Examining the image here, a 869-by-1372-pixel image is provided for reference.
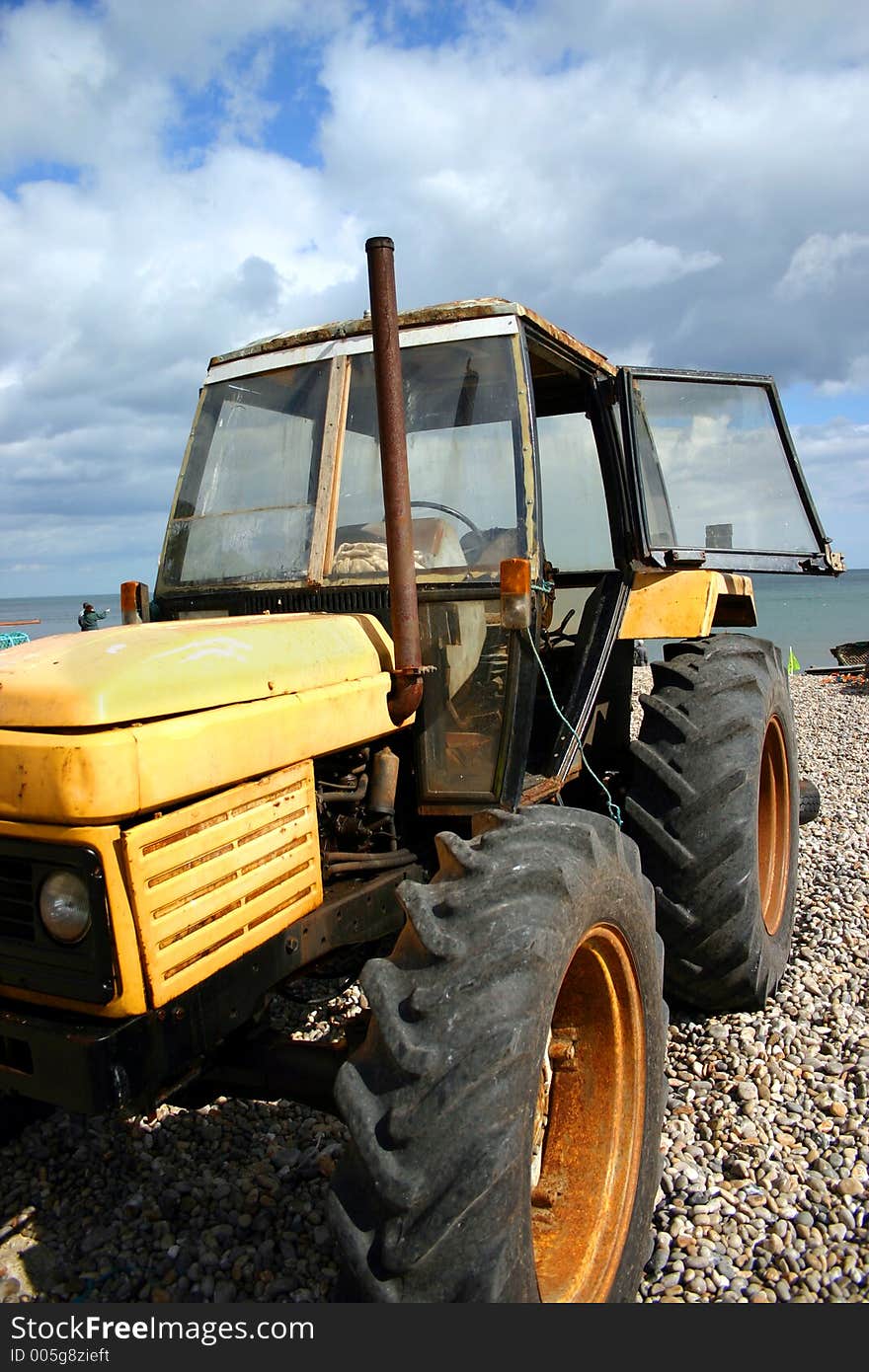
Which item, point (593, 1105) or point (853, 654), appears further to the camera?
point (853, 654)

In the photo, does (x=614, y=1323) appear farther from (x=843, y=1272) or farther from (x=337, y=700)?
(x=337, y=700)

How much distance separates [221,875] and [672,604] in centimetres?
255

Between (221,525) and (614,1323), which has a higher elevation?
(221,525)

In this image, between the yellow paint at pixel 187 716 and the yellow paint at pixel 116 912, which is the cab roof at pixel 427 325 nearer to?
the yellow paint at pixel 187 716

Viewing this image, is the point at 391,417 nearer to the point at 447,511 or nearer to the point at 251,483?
the point at 447,511

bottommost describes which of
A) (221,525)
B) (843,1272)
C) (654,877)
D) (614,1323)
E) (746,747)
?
(843,1272)

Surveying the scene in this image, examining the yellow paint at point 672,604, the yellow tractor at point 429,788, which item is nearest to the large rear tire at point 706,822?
the yellow tractor at point 429,788

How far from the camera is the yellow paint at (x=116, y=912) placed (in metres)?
1.90

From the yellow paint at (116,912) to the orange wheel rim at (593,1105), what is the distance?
1051mm

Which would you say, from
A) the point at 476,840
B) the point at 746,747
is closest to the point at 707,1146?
the point at 746,747

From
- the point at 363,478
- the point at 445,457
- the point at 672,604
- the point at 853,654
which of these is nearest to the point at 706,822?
the point at 672,604

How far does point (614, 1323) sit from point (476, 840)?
3.47 ft

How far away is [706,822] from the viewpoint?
11.3 feet

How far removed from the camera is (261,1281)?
2635mm
